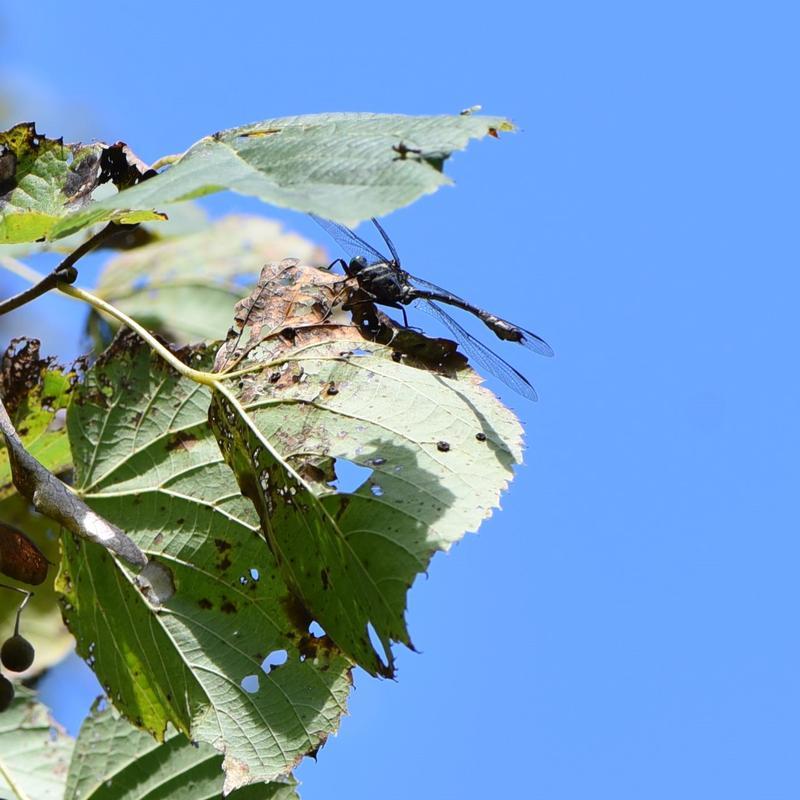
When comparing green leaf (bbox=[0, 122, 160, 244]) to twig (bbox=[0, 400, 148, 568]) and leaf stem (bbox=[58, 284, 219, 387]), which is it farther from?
twig (bbox=[0, 400, 148, 568])

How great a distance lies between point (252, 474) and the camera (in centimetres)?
242

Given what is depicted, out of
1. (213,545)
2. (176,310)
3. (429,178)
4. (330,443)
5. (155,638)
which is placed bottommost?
(155,638)

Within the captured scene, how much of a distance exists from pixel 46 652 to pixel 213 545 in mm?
1038

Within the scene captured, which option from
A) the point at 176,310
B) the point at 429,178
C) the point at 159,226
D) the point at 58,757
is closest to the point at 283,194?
the point at 429,178

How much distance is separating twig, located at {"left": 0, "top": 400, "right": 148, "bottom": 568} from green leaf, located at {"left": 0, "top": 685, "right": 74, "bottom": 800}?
42.5 inches

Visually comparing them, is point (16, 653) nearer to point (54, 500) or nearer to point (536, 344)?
point (54, 500)

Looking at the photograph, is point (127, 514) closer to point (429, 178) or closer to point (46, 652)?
point (46, 652)

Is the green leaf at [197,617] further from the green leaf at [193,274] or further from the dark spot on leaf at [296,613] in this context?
the green leaf at [193,274]

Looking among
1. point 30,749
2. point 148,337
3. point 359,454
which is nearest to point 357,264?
point 148,337

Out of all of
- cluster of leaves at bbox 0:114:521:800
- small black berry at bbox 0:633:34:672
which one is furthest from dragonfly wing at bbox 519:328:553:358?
small black berry at bbox 0:633:34:672

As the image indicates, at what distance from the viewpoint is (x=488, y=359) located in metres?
3.60

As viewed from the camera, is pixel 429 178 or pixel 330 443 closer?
pixel 429 178

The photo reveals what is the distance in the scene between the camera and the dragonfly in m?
2.81

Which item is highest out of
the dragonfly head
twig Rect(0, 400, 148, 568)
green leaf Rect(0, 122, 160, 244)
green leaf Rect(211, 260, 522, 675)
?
the dragonfly head
